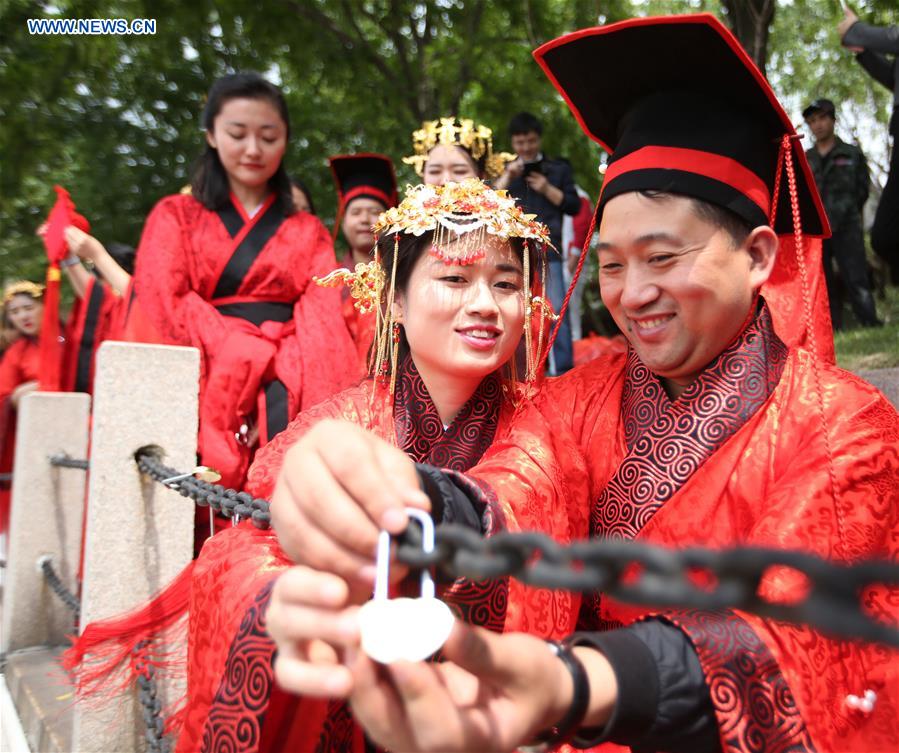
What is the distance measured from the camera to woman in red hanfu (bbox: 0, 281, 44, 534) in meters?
5.82

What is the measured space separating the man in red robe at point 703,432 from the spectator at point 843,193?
20.0 ft

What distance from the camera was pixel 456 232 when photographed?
2217 mm

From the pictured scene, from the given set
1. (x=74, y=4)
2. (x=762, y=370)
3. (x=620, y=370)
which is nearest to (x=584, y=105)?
(x=620, y=370)

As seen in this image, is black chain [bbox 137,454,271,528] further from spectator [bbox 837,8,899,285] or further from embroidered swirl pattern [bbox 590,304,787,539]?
spectator [bbox 837,8,899,285]

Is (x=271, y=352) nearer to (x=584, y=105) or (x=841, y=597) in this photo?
(x=584, y=105)

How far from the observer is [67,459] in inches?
149

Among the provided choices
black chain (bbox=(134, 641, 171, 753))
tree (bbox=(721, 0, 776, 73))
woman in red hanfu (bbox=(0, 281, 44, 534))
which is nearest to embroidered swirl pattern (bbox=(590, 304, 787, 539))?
black chain (bbox=(134, 641, 171, 753))

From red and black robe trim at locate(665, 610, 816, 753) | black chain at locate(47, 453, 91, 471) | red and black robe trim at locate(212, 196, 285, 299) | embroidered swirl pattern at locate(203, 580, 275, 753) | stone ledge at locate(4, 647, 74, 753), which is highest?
red and black robe trim at locate(212, 196, 285, 299)

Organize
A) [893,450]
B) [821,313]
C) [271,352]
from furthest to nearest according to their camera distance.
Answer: [271,352] < [821,313] < [893,450]

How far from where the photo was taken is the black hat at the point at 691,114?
1.75m

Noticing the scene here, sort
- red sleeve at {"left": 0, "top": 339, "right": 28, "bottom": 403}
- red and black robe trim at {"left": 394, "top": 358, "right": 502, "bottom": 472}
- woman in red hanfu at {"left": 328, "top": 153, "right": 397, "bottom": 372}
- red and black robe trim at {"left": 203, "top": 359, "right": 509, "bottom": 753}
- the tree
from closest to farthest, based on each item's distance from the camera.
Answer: red and black robe trim at {"left": 203, "top": 359, "right": 509, "bottom": 753}, red and black robe trim at {"left": 394, "top": 358, "right": 502, "bottom": 472}, woman in red hanfu at {"left": 328, "top": 153, "right": 397, "bottom": 372}, the tree, red sleeve at {"left": 0, "top": 339, "right": 28, "bottom": 403}

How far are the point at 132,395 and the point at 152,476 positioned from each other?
28 centimetres

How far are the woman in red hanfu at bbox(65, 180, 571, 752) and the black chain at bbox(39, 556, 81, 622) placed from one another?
1.15 metres

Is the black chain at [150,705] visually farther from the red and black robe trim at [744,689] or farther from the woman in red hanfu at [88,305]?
the red and black robe trim at [744,689]
